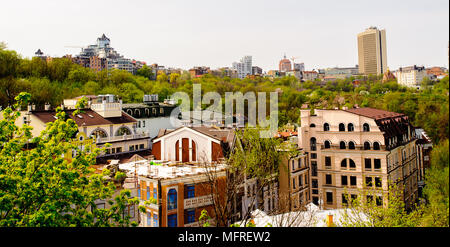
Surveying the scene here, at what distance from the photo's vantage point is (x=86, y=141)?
315 cm

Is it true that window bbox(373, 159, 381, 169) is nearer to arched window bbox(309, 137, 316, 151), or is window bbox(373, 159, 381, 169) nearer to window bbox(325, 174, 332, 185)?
window bbox(325, 174, 332, 185)

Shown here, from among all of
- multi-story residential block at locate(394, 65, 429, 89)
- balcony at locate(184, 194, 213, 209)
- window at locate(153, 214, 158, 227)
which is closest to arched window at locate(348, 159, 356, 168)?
multi-story residential block at locate(394, 65, 429, 89)

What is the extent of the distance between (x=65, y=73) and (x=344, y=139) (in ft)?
29.5

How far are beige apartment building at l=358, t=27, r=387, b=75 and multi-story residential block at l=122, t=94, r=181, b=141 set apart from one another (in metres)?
4.84

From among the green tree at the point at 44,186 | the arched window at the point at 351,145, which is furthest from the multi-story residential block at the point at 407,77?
the green tree at the point at 44,186

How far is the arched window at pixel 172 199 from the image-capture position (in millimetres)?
5006

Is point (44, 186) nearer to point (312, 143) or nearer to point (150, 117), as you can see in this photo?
point (312, 143)

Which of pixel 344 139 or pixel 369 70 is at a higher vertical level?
pixel 369 70

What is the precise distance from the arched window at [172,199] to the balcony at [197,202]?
0.58 ft

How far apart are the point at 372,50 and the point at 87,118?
5.55 meters

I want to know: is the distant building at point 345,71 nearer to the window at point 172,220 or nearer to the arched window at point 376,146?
the arched window at point 376,146
